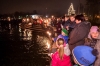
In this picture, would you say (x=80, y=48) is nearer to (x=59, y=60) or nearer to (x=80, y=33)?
(x=59, y=60)

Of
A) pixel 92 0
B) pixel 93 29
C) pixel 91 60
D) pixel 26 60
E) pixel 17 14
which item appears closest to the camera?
pixel 91 60

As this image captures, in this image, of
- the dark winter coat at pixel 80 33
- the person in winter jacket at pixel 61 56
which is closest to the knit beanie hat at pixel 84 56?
the person in winter jacket at pixel 61 56

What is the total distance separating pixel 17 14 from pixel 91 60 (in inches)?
7037

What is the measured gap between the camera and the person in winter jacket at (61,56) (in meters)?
5.02

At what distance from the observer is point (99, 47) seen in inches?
144

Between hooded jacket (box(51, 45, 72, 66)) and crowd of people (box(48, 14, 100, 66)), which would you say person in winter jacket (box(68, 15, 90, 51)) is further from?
hooded jacket (box(51, 45, 72, 66))

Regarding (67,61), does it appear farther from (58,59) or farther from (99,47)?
(99,47)

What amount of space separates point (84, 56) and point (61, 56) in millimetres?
1858

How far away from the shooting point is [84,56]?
130 inches

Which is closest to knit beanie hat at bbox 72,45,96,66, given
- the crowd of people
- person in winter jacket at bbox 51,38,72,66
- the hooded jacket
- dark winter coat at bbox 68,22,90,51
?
the crowd of people

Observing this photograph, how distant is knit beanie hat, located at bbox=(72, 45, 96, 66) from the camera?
10.8ft

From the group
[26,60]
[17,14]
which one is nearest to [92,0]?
[26,60]

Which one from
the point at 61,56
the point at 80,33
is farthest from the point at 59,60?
the point at 80,33

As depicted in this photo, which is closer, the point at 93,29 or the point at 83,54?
the point at 83,54
